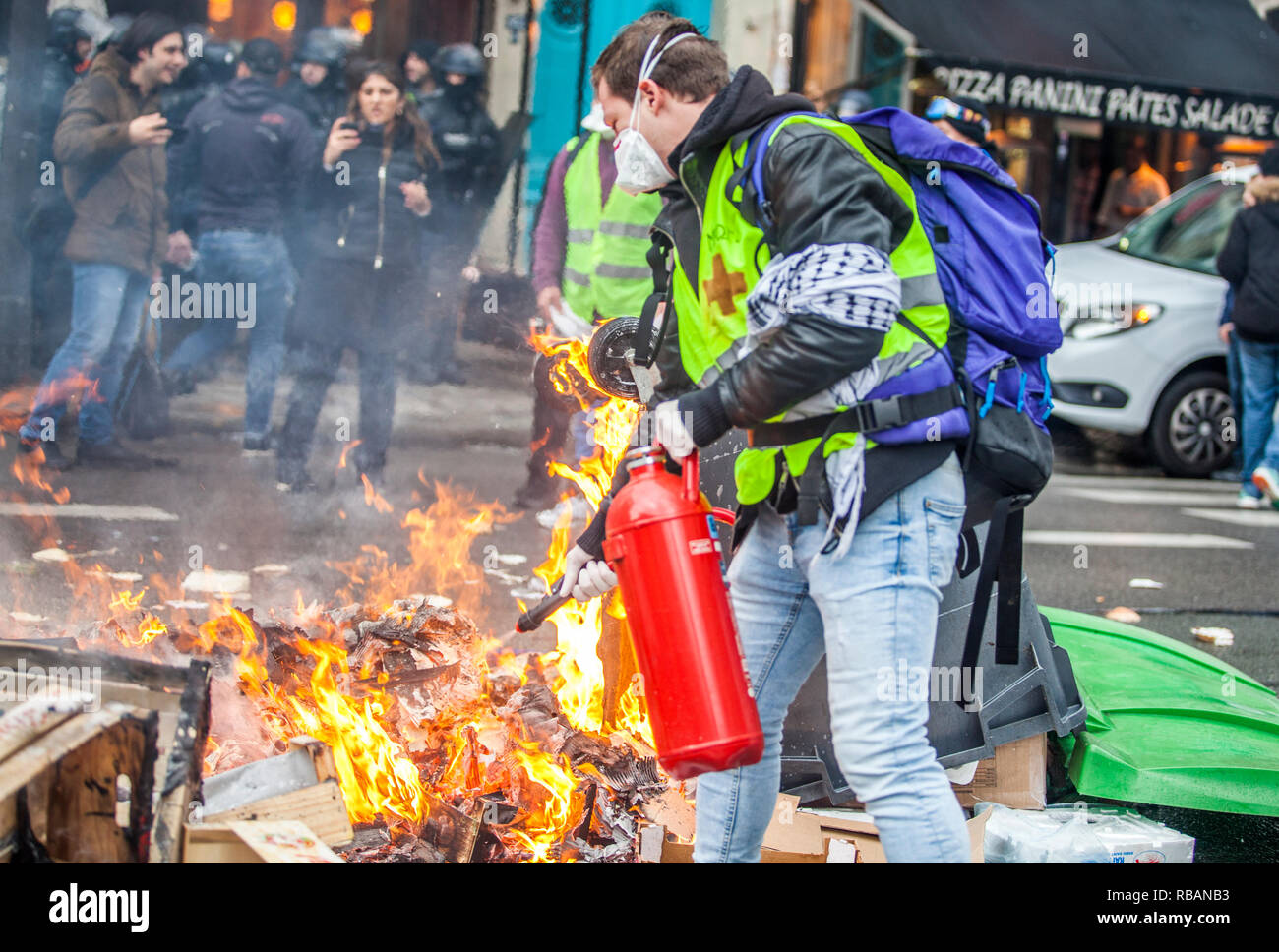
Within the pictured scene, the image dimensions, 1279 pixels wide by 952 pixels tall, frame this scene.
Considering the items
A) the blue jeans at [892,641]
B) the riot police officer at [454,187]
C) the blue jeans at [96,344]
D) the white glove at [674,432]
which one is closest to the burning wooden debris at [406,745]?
the blue jeans at [892,641]

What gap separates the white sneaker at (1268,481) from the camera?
825cm

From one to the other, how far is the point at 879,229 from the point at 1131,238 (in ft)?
29.5

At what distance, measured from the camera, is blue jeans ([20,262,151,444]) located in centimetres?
694

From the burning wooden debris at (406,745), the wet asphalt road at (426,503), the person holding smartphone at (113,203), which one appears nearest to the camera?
the burning wooden debris at (406,745)

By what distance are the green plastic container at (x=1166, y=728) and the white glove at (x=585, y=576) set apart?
1527mm

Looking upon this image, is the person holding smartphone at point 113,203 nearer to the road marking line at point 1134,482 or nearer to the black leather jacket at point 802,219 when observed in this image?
the black leather jacket at point 802,219

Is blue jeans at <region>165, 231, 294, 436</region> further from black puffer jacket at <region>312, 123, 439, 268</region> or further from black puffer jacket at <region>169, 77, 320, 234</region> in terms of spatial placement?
black puffer jacket at <region>312, 123, 439, 268</region>

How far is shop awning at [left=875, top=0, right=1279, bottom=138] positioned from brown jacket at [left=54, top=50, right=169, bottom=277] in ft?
22.0

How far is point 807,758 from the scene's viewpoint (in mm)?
3307

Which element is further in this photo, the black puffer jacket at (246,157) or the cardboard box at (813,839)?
the black puffer jacket at (246,157)

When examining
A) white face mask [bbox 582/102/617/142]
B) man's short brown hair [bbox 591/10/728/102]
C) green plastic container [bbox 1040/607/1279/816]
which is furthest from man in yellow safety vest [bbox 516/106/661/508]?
man's short brown hair [bbox 591/10/728/102]

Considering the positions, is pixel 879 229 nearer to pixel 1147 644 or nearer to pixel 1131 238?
pixel 1147 644

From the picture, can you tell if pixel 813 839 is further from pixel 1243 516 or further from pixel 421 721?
pixel 1243 516

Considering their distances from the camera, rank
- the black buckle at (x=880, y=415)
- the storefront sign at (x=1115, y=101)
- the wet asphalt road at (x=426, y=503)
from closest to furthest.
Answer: the black buckle at (x=880, y=415)
the wet asphalt road at (x=426, y=503)
the storefront sign at (x=1115, y=101)
